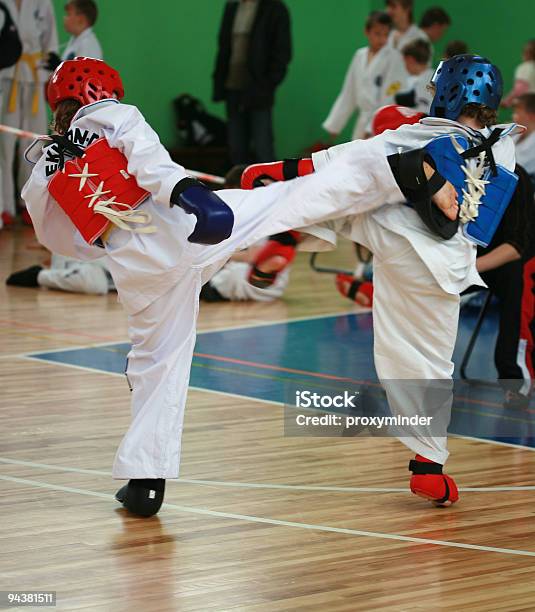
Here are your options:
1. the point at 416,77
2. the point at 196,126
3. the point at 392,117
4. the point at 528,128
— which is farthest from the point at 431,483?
A: the point at 196,126

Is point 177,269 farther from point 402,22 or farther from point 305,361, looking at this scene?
point 402,22

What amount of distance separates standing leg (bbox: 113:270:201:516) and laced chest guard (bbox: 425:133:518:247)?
0.88 metres

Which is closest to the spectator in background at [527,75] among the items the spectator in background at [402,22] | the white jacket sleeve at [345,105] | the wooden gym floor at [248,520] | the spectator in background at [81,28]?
the spectator in background at [402,22]

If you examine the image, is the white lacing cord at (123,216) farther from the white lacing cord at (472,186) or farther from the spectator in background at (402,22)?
the spectator in background at (402,22)

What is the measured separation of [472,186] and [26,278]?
207 inches

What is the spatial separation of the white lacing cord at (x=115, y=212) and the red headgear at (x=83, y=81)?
27 centimetres

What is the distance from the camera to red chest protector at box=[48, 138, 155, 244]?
385 centimetres

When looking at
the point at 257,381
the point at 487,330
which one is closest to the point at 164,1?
the point at 487,330

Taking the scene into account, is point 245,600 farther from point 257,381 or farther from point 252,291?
point 252,291

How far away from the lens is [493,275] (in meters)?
6.09

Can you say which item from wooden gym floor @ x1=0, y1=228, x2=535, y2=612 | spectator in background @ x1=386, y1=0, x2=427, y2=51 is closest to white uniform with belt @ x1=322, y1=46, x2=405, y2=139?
spectator in background @ x1=386, y1=0, x2=427, y2=51

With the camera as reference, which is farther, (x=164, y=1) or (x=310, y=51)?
(x=310, y=51)

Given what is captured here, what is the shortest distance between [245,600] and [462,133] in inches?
→ 67.6

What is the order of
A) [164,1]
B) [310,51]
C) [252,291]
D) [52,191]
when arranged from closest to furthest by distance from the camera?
[52,191]
[252,291]
[164,1]
[310,51]
